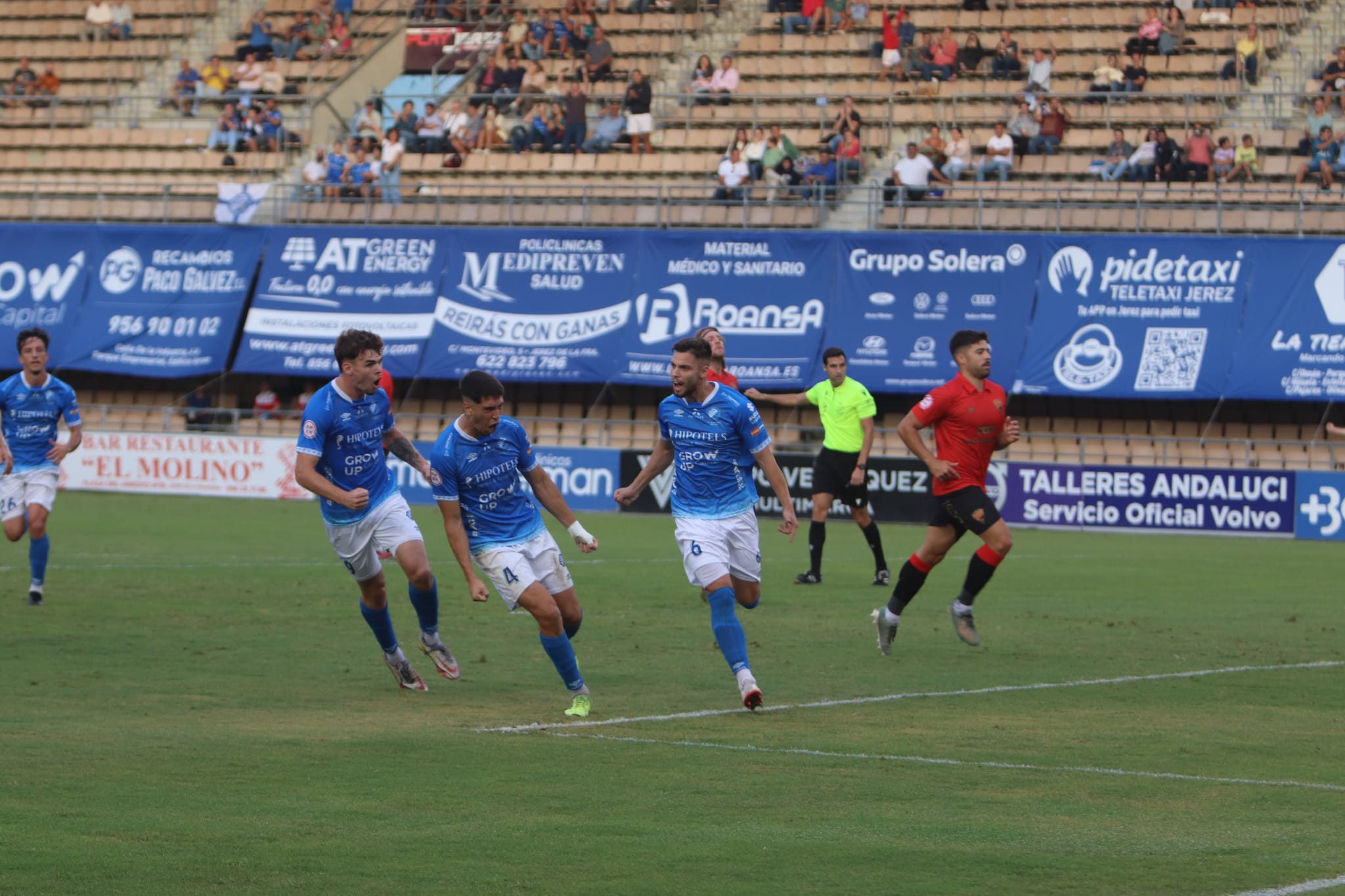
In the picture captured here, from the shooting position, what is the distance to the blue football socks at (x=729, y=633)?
10.7 meters

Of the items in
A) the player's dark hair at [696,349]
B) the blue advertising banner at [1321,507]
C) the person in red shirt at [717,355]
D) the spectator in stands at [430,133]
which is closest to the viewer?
the player's dark hair at [696,349]

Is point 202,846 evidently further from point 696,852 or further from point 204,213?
point 204,213

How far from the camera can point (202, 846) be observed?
22.9 feet

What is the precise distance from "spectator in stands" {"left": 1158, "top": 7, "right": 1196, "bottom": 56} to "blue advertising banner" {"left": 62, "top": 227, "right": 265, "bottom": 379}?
16.9 meters

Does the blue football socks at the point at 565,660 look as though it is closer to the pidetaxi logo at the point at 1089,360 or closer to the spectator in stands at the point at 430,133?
the pidetaxi logo at the point at 1089,360

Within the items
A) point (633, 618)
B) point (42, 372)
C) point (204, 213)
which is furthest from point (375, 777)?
point (204, 213)

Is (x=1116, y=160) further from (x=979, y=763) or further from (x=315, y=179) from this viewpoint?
(x=979, y=763)

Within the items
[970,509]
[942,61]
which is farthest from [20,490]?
[942,61]

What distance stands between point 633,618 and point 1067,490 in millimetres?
13827

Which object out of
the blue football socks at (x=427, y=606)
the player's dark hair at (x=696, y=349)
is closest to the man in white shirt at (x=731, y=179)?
the blue football socks at (x=427, y=606)

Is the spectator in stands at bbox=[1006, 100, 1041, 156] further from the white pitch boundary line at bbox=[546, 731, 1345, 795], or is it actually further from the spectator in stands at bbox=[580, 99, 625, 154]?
Result: the white pitch boundary line at bbox=[546, 731, 1345, 795]

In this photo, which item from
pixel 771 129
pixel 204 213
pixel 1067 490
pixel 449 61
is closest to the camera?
pixel 1067 490

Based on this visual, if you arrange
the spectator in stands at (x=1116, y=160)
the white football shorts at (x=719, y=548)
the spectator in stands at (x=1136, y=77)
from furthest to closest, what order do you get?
the spectator in stands at (x=1136, y=77), the spectator in stands at (x=1116, y=160), the white football shorts at (x=719, y=548)

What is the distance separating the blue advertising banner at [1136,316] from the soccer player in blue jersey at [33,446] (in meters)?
17.2
